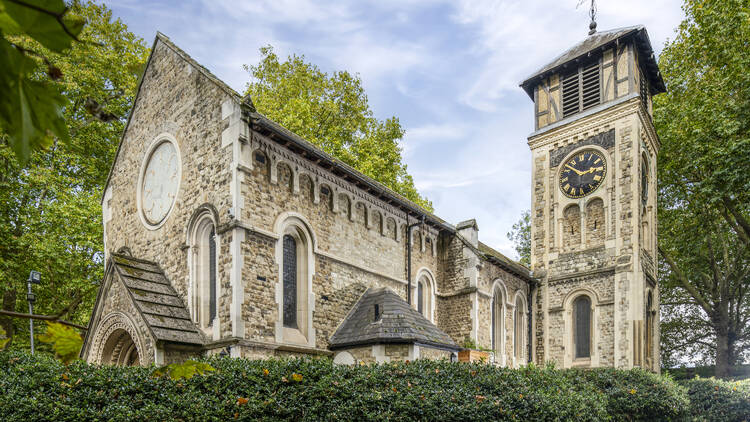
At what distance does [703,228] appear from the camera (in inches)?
911

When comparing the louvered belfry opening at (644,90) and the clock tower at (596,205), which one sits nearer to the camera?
the clock tower at (596,205)

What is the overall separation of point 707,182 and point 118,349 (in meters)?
17.1

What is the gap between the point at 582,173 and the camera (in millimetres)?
22281

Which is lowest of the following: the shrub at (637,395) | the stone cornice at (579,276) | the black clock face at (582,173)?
the shrub at (637,395)

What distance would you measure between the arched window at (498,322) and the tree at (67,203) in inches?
521

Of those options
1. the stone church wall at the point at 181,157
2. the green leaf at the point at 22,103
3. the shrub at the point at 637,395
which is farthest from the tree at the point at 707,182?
the green leaf at the point at 22,103

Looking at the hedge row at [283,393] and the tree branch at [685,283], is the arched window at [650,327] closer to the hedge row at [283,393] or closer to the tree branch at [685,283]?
the tree branch at [685,283]

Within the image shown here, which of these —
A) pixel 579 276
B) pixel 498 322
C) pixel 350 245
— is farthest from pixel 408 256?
pixel 579 276

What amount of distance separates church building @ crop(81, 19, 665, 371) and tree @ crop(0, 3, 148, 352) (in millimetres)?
2018

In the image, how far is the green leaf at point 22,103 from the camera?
84 cm

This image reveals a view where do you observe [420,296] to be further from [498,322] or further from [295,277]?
[295,277]

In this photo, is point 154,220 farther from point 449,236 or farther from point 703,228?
point 703,228

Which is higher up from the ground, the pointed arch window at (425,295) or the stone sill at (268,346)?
the pointed arch window at (425,295)

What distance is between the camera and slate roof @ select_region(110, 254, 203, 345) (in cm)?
1148
